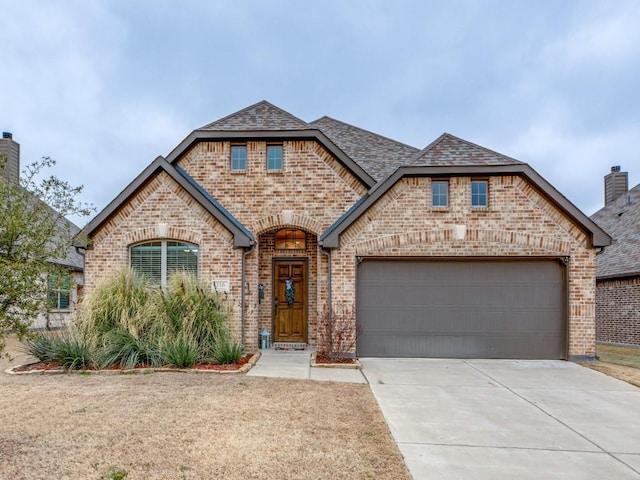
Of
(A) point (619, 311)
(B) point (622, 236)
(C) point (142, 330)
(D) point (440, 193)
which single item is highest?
(D) point (440, 193)

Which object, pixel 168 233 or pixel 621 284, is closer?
pixel 168 233

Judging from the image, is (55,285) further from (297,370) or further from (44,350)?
→ (44,350)

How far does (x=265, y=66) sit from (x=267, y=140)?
2034cm

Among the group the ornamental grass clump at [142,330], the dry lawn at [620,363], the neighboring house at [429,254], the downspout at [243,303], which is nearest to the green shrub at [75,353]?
the ornamental grass clump at [142,330]

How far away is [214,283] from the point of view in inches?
419

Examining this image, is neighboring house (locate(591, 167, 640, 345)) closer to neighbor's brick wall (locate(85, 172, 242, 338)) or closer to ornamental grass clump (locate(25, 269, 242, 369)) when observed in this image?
neighbor's brick wall (locate(85, 172, 242, 338))

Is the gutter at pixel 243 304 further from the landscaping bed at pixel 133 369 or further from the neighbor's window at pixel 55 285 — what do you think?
the neighbor's window at pixel 55 285

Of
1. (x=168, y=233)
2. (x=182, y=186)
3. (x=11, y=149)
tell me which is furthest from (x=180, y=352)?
(x=11, y=149)

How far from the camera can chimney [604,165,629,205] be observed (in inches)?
863

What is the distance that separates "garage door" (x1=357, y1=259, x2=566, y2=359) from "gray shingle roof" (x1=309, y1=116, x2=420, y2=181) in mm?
3552

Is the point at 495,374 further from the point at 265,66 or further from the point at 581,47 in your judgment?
the point at 265,66

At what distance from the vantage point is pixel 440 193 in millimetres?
10578

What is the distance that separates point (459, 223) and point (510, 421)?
548 centimetres

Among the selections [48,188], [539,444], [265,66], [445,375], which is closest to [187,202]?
[48,188]
